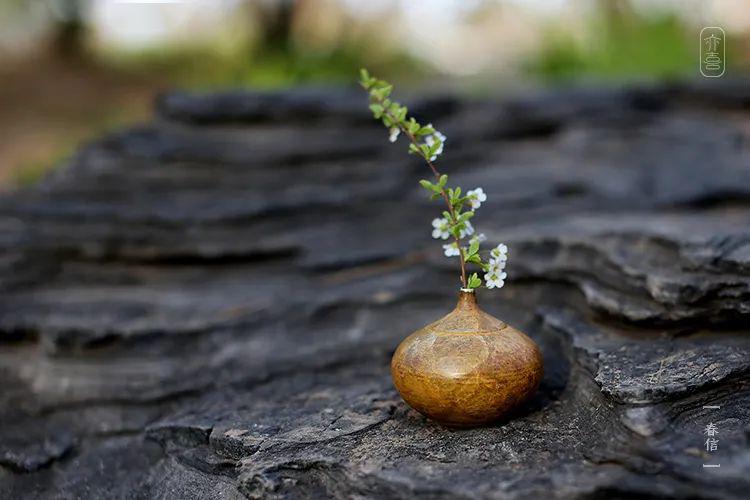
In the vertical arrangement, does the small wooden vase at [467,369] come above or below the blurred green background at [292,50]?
below

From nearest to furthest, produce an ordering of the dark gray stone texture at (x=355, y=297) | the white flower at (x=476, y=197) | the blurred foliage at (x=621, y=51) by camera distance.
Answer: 1. the dark gray stone texture at (x=355, y=297)
2. the white flower at (x=476, y=197)
3. the blurred foliage at (x=621, y=51)

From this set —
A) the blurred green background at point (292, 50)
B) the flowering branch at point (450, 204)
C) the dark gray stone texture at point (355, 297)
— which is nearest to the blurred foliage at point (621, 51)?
the blurred green background at point (292, 50)

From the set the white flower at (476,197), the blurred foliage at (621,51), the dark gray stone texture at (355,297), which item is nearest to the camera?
the dark gray stone texture at (355,297)

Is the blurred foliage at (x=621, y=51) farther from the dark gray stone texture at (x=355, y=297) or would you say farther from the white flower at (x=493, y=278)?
the white flower at (x=493, y=278)

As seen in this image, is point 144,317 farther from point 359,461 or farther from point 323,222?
point 359,461

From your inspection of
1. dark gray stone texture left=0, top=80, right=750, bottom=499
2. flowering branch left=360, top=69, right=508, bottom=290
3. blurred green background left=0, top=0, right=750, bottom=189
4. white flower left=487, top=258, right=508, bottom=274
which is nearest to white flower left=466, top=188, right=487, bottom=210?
flowering branch left=360, top=69, right=508, bottom=290

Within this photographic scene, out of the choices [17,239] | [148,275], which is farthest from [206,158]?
[17,239]
